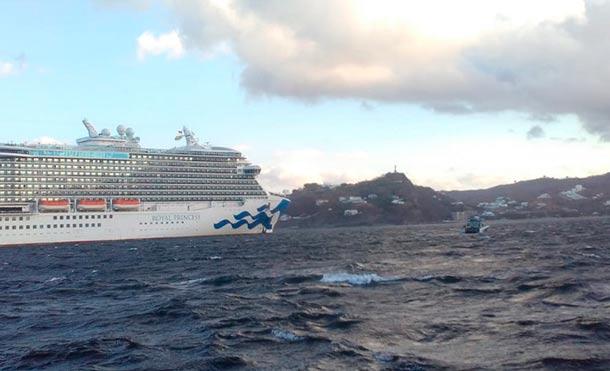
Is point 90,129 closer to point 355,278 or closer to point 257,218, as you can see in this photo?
point 257,218

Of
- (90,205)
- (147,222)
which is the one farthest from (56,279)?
(147,222)

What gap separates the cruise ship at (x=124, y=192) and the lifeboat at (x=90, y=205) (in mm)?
199

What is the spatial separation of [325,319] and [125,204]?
10689cm

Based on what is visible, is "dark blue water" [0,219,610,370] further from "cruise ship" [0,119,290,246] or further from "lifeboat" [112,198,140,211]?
"lifeboat" [112,198,140,211]

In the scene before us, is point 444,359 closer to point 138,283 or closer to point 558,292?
point 558,292

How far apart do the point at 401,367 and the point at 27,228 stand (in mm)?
111508

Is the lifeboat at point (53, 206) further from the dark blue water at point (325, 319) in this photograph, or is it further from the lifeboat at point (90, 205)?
the dark blue water at point (325, 319)

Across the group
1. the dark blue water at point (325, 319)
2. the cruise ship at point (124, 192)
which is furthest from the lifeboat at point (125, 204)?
the dark blue water at point (325, 319)

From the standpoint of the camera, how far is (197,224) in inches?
5079

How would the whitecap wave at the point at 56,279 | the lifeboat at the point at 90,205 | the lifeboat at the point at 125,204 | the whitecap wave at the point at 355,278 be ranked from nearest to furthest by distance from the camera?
the whitecap wave at the point at 355,278 → the whitecap wave at the point at 56,279 → the lifeboat at the point at 90,205 → the lifeboat at the point at 125,204

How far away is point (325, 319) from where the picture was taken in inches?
966

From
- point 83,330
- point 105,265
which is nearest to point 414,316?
point 83,330

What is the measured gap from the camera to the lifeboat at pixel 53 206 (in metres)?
118

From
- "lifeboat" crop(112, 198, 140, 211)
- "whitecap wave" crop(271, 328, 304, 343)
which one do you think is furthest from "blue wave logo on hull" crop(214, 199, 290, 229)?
"whitecap wave" crop(271, 328, 304, 343)
